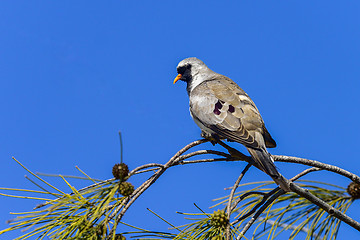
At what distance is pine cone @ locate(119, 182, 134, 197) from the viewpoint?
7.69ft

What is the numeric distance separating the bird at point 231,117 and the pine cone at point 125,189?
1.16 metres

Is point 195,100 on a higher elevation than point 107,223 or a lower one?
higher

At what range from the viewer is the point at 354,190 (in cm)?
348

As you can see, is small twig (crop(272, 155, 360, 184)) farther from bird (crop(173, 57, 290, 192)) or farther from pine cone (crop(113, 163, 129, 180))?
pine cone (crop(113, 163, 129, 180))

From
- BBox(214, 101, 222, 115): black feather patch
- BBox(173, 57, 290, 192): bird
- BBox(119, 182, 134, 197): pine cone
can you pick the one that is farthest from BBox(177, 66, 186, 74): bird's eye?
BBox(119, 182, 134, 197): pine cone

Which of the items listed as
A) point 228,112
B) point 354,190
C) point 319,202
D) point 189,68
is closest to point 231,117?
point 228,112

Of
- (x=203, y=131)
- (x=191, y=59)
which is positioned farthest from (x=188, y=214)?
(x=191, y=59)

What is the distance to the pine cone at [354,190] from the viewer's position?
346 centimetres

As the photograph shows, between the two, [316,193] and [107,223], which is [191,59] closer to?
[316,193]

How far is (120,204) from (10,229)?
55 cm

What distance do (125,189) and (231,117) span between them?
81.3 inches

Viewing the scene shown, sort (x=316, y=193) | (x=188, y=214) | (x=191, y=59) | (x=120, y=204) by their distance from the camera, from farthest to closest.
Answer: (x=191, y=59)
(x=316, y=193)
(x=188, y=214)
(x=120, y=204)

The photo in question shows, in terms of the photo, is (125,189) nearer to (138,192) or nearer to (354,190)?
(138,192)

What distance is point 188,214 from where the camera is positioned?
2574 mm
